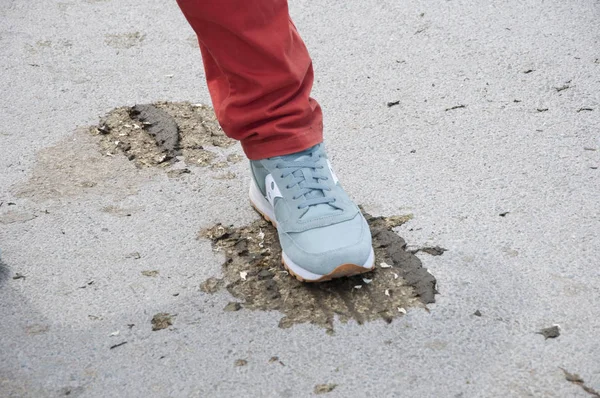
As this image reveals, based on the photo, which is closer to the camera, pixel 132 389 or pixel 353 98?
pixel 132 389

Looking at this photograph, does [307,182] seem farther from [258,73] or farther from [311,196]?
[258,73]

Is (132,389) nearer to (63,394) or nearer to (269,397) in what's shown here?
(63,394)

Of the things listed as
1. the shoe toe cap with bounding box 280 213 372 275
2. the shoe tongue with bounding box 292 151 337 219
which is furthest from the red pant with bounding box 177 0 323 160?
the shoe toe cap with bounding box 280 213 372 275

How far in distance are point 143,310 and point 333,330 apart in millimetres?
423

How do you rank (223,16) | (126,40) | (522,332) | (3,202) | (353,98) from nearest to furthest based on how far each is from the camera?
(522,332)
(223,16)
(3,202)
(353,98)
(126,40)

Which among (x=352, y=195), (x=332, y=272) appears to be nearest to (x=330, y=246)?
(x=332, y=272)

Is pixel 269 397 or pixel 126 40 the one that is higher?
pixel 126 40

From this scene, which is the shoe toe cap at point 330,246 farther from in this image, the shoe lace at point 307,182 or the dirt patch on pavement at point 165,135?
the dirt patch on pavement at point 165,135

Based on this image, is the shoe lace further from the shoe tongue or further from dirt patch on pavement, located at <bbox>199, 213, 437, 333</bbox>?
dirt patch on pavement, located at <bbox>199, 213, 437, 333</bbox>

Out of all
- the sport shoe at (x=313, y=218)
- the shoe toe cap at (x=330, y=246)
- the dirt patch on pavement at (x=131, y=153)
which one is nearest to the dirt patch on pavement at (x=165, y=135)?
the dirt patch on pavement at (x=131, y=153)

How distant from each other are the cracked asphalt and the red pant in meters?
0.29

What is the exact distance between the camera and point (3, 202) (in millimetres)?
2172

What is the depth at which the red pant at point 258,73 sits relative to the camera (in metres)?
1.74

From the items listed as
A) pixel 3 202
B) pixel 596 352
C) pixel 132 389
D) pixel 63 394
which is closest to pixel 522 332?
pixel 596 352
